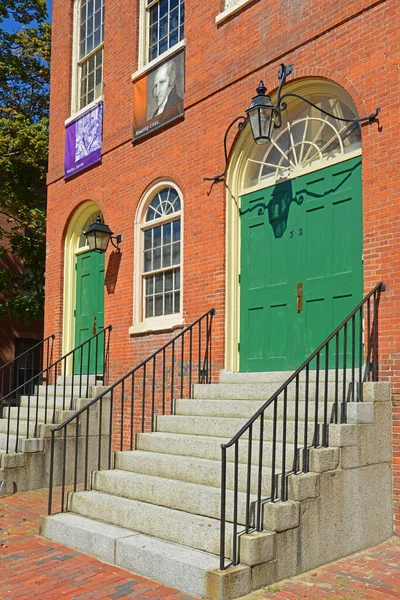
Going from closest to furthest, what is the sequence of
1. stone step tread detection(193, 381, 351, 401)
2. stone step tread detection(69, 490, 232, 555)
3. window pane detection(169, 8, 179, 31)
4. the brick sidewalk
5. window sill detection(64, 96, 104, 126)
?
the brick sidewalk → stone step tread detection(69, 490, 232, 555) → stone step tread detection(193, 381, 351, 401) → window pane detection(169, 8, 179, 31) → window sill detection(64, 96, 104, 126)

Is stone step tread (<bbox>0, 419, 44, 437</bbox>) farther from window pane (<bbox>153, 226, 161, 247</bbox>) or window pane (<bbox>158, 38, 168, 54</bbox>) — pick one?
window pane (<bbox>158, 38, 168, 54</bbox>)

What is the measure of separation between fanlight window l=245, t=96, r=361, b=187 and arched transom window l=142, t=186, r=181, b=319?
1.53 meters

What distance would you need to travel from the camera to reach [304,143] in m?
7.64

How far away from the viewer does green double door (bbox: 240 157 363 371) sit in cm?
698

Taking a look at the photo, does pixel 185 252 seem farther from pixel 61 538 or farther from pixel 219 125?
pixel 61 538

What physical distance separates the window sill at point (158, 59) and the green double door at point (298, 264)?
2728 mm

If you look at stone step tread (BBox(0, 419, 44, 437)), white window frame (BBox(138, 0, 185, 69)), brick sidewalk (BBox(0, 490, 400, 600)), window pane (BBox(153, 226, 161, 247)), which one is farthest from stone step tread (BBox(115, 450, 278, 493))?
white window frame (BBox(138, 0, 185, 69))

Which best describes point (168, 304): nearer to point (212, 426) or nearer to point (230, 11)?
point (212, 426)

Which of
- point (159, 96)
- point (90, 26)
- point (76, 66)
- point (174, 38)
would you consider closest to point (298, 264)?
point (159, 96)

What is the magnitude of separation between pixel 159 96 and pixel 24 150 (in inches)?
281

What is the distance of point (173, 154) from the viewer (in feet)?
30.9

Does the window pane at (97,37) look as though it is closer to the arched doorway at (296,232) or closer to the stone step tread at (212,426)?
the arched doorway at (296,232)

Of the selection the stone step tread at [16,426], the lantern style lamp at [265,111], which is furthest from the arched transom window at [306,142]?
the stone step tread at [16,426]

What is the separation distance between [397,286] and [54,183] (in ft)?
26.0
